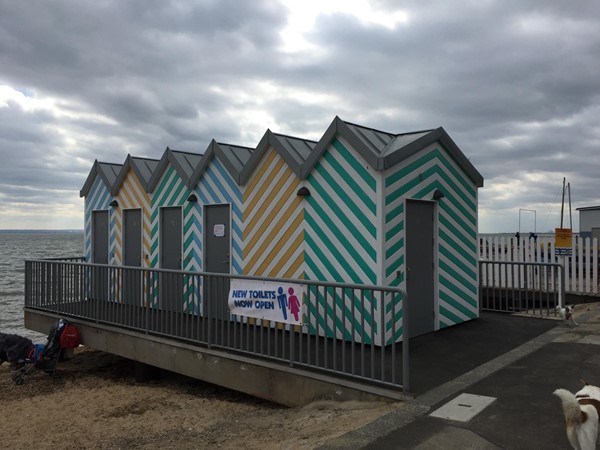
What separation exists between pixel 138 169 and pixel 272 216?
14.2ft

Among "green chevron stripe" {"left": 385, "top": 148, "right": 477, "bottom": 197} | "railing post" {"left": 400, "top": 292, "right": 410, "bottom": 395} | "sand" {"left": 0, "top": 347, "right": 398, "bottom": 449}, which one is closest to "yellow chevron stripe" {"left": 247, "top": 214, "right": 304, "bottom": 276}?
"green chevron stripe" {"left": 385, "top": 148, "right": 477, "bottom": 197}

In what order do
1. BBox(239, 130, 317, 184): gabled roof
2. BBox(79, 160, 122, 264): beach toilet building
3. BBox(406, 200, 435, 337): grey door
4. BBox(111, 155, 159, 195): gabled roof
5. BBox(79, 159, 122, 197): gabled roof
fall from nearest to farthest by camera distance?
BBox(406, 200, 435, 337): grey door
BBox(239, 130, 317, 184): gabled roof
BBox(111, 155, 159, 195): gabled roof
BBox(79, 159, 122, 197): gabled roof
BBox(79, 160, 122, 264): beach toilet building

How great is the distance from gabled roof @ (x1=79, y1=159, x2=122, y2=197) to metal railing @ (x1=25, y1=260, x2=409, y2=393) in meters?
2.60

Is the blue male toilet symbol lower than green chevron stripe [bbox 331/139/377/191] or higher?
lower

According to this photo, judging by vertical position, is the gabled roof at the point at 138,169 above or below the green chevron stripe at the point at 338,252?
above

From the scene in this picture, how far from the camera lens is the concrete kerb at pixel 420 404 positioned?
391cm

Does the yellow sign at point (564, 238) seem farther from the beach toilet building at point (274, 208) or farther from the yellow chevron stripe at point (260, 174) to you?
the yellow chevron stripe at point (260, 174)

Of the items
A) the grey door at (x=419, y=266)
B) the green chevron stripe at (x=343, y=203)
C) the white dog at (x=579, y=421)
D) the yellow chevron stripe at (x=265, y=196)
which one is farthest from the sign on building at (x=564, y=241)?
the white dog at (x=579, y=421)

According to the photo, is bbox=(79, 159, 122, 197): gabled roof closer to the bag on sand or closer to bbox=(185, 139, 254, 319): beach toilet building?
bbox=(185, 139, 254, 319): beach toilet building

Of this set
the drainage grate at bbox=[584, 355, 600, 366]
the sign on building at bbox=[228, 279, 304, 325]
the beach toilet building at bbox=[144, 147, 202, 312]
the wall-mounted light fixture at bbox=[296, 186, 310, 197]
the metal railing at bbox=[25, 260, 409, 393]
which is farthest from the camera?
the beach toilet building at bbox=[144, 147, 202, 312]

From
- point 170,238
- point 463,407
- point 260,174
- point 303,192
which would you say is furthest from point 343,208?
point 170,238

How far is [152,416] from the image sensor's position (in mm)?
6480

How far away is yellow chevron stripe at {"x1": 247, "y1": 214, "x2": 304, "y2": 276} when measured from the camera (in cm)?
786

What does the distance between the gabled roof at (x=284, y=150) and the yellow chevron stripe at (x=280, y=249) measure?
849 mm
